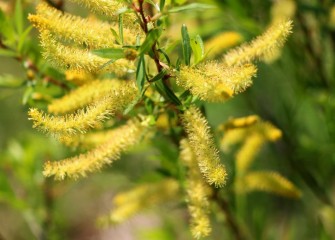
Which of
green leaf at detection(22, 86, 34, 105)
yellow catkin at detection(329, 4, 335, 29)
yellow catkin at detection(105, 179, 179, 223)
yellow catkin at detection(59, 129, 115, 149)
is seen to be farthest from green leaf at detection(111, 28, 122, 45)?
yellow catkin at detection(329, 4, 335, 29)

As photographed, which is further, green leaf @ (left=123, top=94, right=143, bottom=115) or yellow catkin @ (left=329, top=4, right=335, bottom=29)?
yellow catkin @ (left=329, top=4, right=335, bottom=29)

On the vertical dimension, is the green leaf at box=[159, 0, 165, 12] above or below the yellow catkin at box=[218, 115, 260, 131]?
above

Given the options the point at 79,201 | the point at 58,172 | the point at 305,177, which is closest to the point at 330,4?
the point at 305,177

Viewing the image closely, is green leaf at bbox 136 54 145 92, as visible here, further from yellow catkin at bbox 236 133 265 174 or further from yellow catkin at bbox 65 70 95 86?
yellow catkin at bbox 236 133 265 174

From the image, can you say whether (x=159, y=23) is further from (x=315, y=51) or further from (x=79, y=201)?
(x=79, y=201)

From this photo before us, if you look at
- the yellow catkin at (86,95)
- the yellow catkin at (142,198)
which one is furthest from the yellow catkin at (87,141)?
the yellow catkin at (142,198)

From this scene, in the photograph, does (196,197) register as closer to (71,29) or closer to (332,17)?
(71,29)
